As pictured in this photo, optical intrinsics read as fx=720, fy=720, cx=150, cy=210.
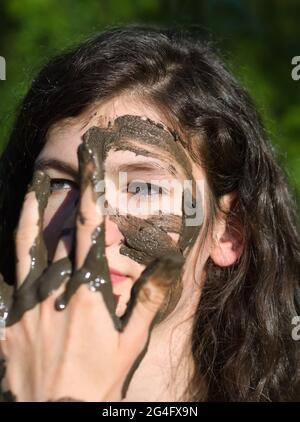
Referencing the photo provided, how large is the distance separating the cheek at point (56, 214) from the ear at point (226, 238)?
542 mm

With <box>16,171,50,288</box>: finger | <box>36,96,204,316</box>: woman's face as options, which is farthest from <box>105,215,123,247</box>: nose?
<box>16,171,50,288</box>: finger

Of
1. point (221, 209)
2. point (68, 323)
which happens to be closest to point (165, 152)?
point (221, 209)

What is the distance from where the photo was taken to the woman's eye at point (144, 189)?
221cm

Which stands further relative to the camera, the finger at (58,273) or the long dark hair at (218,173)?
the long dark hair at (218,173)

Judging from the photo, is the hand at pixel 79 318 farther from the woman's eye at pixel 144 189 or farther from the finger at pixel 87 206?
the woman's eye at pixel 144 189

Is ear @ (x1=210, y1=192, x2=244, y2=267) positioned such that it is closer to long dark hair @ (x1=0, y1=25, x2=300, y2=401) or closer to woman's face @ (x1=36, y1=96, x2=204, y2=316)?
long dark hair @ (x1=0, y1=25, x2=300, y2=401)

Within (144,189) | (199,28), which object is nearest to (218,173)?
(144,189)

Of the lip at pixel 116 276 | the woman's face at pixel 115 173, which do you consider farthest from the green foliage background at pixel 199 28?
the lip at pixel 116 276

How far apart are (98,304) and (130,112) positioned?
73cm

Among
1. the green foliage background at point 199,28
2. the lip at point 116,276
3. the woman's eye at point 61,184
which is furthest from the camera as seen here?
the green foliage background at point 199,28

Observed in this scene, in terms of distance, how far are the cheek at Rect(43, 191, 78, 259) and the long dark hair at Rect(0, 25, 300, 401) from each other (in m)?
0.28

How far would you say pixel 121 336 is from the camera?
1.83 m

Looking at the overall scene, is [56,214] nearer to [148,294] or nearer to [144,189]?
[144,189]

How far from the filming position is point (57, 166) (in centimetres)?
225
